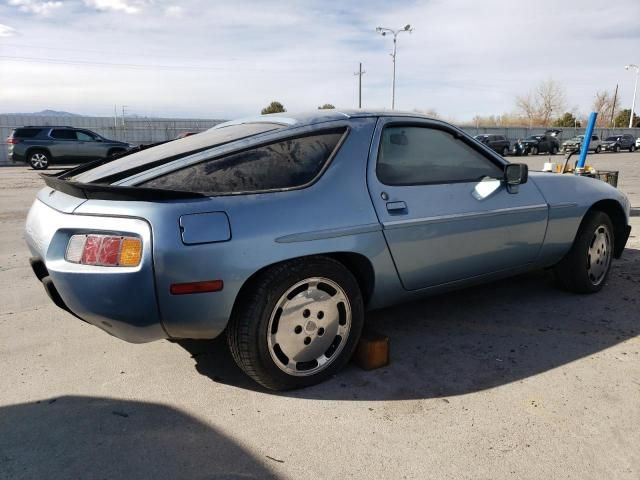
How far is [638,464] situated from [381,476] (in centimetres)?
114

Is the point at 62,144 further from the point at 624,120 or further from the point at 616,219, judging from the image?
the point at 624,120

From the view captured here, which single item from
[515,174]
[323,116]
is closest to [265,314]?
[323,116]

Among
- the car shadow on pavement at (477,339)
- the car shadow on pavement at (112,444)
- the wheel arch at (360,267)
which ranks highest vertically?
the wheel arch at (360,267)

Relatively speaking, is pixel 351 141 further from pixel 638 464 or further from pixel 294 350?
pixel 638 464

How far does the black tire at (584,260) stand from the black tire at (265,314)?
2.40 m

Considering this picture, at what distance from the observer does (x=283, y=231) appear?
8.68 ft

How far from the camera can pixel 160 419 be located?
2594 millimetres

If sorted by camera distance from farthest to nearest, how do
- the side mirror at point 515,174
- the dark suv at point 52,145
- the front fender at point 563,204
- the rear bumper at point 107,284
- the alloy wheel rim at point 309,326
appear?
the dark suv at point 52,145
the front fender at point 563,204
the side mirror at point 515,174
the alloy wheel rim at point 309,326
the rear bumper at point 107,284

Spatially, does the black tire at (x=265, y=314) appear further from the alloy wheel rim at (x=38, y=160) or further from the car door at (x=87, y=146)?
A: the alloy wheel rim at (x=38, y=160)

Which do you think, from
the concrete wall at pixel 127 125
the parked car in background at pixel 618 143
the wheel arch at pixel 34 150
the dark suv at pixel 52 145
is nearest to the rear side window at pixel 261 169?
the dark suv at pixel 52 145

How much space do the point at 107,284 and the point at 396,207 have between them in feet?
5.43

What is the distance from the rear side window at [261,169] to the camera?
2631mm

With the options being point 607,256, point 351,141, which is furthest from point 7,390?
point 607,256

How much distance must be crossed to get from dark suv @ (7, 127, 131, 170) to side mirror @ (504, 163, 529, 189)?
18666mm
